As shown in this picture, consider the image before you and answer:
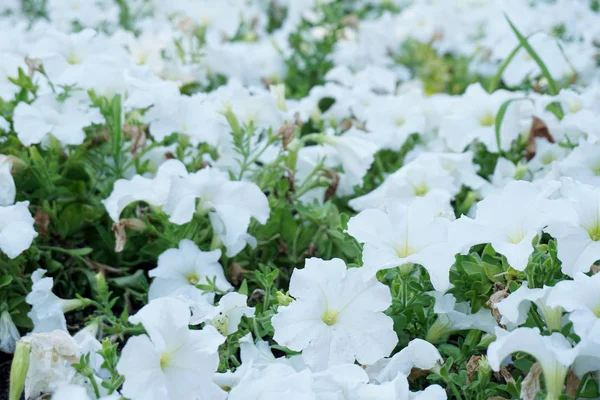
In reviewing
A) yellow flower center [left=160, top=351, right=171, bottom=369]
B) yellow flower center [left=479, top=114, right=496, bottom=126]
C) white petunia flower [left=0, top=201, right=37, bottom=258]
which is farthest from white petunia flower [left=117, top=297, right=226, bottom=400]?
yellow flower center [left=479, top=114, right=496, bottom=126]

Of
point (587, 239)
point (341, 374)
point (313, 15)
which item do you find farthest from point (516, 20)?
point (341, 374)

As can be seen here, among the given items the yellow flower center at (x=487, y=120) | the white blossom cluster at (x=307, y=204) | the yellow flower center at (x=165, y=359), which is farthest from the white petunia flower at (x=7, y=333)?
the yellow flower center at (x=487, y=120)

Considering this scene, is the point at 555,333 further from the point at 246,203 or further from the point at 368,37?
the point at 368,37

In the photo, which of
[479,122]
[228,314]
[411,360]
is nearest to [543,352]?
[411,360]

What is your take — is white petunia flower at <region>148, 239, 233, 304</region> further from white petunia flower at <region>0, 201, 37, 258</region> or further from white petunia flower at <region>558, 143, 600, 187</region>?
white petunia flower at <region>558, 143, 600, 187</region>

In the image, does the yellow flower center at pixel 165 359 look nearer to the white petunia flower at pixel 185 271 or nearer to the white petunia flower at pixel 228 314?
the white petunia flower at pixel 228 314
